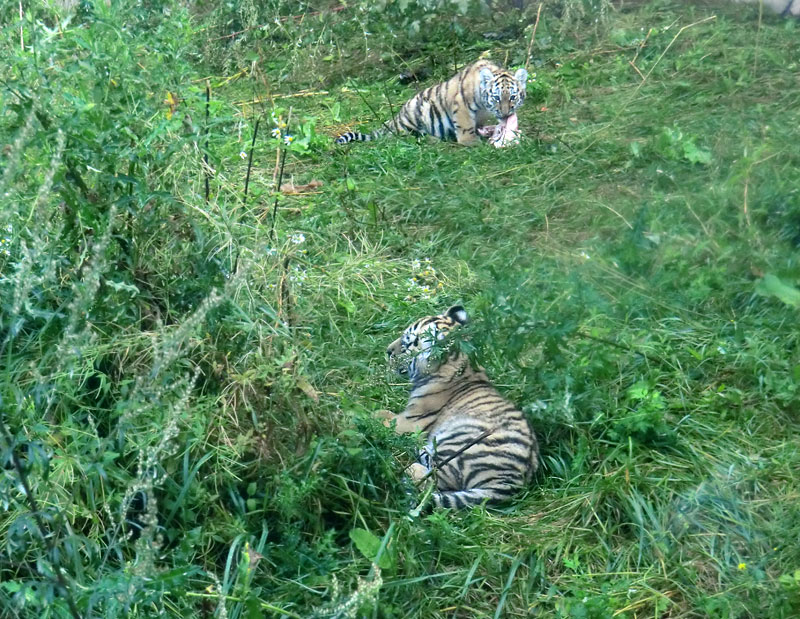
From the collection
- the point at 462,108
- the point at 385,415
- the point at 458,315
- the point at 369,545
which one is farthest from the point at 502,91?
the point at 369,545

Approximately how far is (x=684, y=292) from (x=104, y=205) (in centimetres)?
269

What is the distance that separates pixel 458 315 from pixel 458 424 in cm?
52

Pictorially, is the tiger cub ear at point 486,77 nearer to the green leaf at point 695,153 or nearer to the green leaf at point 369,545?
the green leaf at point 695,153

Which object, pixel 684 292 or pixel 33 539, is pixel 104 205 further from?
pixel 684 292

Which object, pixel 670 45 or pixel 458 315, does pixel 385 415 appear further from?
pixel 670 45

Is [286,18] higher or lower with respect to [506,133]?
higher

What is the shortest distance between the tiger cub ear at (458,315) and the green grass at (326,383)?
0.90 feet

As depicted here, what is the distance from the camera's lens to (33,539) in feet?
10.2

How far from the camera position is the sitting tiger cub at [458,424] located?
3836 mm

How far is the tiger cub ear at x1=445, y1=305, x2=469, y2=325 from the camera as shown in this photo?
4352 millimetres

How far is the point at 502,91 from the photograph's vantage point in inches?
285

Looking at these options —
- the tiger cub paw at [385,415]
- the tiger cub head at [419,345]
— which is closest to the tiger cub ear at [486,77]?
the tiger cub head at [419,345]

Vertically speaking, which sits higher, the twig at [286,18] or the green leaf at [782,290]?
the twig at [286,18]

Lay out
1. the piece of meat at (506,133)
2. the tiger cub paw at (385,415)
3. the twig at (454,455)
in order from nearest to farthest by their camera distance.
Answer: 1. the twig at (454,455)
2. the tiger cub paw at (385,415)
3. the piece of meat at (506,133)
